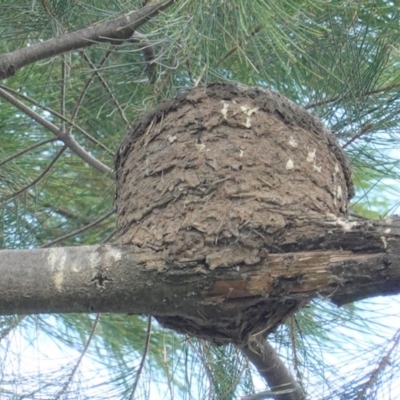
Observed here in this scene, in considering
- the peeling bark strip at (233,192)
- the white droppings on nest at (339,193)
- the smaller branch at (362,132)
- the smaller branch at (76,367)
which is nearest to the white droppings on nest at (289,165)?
the peeling bark strip at (233,192)

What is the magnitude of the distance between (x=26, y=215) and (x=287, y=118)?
957 mm

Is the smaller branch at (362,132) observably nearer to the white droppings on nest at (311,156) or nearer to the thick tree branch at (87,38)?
the white droppings on nest at (311,156)

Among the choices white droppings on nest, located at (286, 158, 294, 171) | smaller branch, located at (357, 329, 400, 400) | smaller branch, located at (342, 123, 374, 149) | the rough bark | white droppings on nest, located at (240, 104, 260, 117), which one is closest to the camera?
the rough bark

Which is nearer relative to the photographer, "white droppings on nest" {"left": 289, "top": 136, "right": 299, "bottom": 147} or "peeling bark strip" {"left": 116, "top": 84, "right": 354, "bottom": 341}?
"peeling bark strip" {"left": 116, "top": 84, "right": 354, "bottom": 341}

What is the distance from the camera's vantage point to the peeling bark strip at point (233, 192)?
136 cm

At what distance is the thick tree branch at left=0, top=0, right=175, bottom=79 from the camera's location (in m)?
1.64

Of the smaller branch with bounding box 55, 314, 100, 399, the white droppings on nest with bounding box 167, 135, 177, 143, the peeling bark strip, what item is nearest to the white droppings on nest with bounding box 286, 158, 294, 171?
the peeling bark strip

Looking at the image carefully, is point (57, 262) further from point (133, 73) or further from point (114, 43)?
point (133, 73)

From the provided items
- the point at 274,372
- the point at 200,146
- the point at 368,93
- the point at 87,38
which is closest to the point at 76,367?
the point at 274,372

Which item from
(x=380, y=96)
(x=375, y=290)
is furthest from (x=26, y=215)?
(x=375, y=290)

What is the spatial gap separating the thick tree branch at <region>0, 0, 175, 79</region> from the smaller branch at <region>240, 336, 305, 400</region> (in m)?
0.63

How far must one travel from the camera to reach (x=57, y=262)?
1333mm

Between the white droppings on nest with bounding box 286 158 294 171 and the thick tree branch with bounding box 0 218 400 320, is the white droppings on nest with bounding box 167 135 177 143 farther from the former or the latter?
the thick tree branch with bounding box 0 218 400 320

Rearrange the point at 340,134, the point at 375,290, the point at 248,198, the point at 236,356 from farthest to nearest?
the point at 340,134
the point at 236,356
the point at 248,198
the point at 375,290
